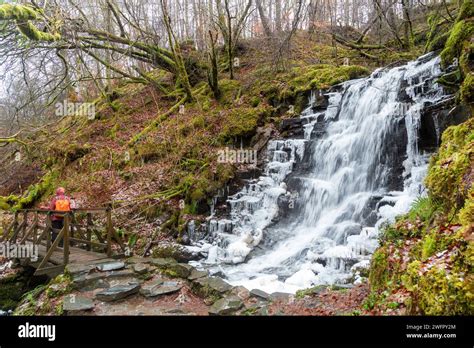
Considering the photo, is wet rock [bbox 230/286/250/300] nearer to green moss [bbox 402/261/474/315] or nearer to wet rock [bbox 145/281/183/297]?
wet rock [bbox 145/281/183/297]

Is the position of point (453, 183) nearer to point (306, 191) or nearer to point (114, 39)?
point (306, 191)

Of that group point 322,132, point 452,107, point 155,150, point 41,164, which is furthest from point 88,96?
point 452,107

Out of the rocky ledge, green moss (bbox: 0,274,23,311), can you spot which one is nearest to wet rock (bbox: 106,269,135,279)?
the rocky ledge

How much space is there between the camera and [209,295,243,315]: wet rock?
16.9ft

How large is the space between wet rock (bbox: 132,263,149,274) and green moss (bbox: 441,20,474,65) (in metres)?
8.68

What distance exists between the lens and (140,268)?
6.91 metres

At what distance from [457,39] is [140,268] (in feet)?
29.6

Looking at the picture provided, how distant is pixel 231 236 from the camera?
9398 millimetres

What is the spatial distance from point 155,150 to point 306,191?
655 centimetres

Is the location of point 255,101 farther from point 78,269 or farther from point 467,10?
point 78,269

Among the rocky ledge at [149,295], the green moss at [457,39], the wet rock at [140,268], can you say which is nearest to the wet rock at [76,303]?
the rocky ledge at [149,295]

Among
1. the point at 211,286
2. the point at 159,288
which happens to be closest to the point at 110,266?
the point at 159,288
